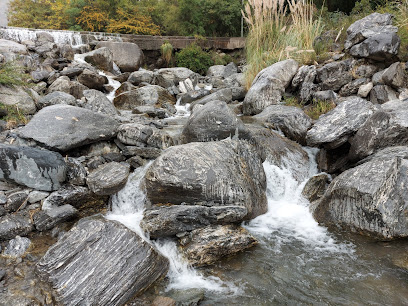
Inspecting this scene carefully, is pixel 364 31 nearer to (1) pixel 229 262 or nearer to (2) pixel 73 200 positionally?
(1) pixel 229 262

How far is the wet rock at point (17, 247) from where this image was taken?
3.29 meters

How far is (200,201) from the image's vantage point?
152 inches

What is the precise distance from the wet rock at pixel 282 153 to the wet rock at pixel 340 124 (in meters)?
0.34

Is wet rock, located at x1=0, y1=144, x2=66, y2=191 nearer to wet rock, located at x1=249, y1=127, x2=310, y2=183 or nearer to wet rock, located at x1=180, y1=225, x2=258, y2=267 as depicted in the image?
wet rock, located at x1=180, y1=225, x2=258, y2=267

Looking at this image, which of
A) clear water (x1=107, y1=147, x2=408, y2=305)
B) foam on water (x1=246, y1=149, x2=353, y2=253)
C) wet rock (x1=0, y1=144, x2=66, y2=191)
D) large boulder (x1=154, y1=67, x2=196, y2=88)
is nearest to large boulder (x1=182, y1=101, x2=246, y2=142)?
foam on water (x1=246, y1=149, x2=353, y2=253)

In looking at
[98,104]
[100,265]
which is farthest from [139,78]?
[100,265]

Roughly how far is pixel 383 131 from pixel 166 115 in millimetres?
5362

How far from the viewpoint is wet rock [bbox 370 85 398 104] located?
602cm

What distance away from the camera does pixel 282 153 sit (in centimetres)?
548

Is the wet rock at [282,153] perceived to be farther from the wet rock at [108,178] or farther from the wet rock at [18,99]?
the wet rock at [18,99]

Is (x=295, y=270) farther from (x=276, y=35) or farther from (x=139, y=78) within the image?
(x=139, y=78)

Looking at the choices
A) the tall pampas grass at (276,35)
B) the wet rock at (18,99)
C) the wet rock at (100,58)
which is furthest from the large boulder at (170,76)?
the wet rock at (18,99)

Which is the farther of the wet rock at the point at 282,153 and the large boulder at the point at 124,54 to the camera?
A: the large boulder at the point at 124,54

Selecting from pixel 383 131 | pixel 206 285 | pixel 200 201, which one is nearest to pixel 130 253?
pixel 206 285
